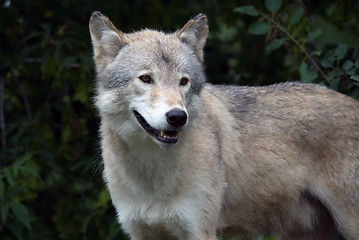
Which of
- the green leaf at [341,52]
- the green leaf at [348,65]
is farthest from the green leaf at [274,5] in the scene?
the green leaf at [348,65]

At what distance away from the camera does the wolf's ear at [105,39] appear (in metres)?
5.19

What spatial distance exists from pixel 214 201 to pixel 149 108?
2.90 feet

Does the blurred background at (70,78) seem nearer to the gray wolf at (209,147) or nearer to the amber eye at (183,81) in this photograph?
the gray wolf at (209,147)

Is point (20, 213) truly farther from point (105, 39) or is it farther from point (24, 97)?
point (105, 39)

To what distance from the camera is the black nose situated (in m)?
4.64

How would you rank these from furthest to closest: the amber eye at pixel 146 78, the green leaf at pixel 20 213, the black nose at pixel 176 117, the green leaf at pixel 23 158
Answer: the green leaf at pixel 23 158 < the green leaf at pixel 20 213 < the amber eye at pixel 146 78 < the black nose at pixel 176 117

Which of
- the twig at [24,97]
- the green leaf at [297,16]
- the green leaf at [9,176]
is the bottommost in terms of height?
the green leaf at [9,176]

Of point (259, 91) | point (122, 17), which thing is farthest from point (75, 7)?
point (259, 91)

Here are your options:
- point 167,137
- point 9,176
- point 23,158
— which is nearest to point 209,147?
point 167,137

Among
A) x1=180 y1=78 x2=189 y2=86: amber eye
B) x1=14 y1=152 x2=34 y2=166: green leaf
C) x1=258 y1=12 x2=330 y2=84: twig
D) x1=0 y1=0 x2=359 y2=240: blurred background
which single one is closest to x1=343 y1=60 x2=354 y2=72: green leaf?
x1=258 y1=12 x2=330 y2=84: twig

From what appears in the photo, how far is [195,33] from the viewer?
5363mm

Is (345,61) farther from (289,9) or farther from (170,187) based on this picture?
(170,187)

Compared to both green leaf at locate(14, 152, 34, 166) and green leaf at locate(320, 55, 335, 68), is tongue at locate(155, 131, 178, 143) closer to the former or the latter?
green leaf at locate(320, 55, 335, 68)

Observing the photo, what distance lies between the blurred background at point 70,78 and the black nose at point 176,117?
8.92 feet
